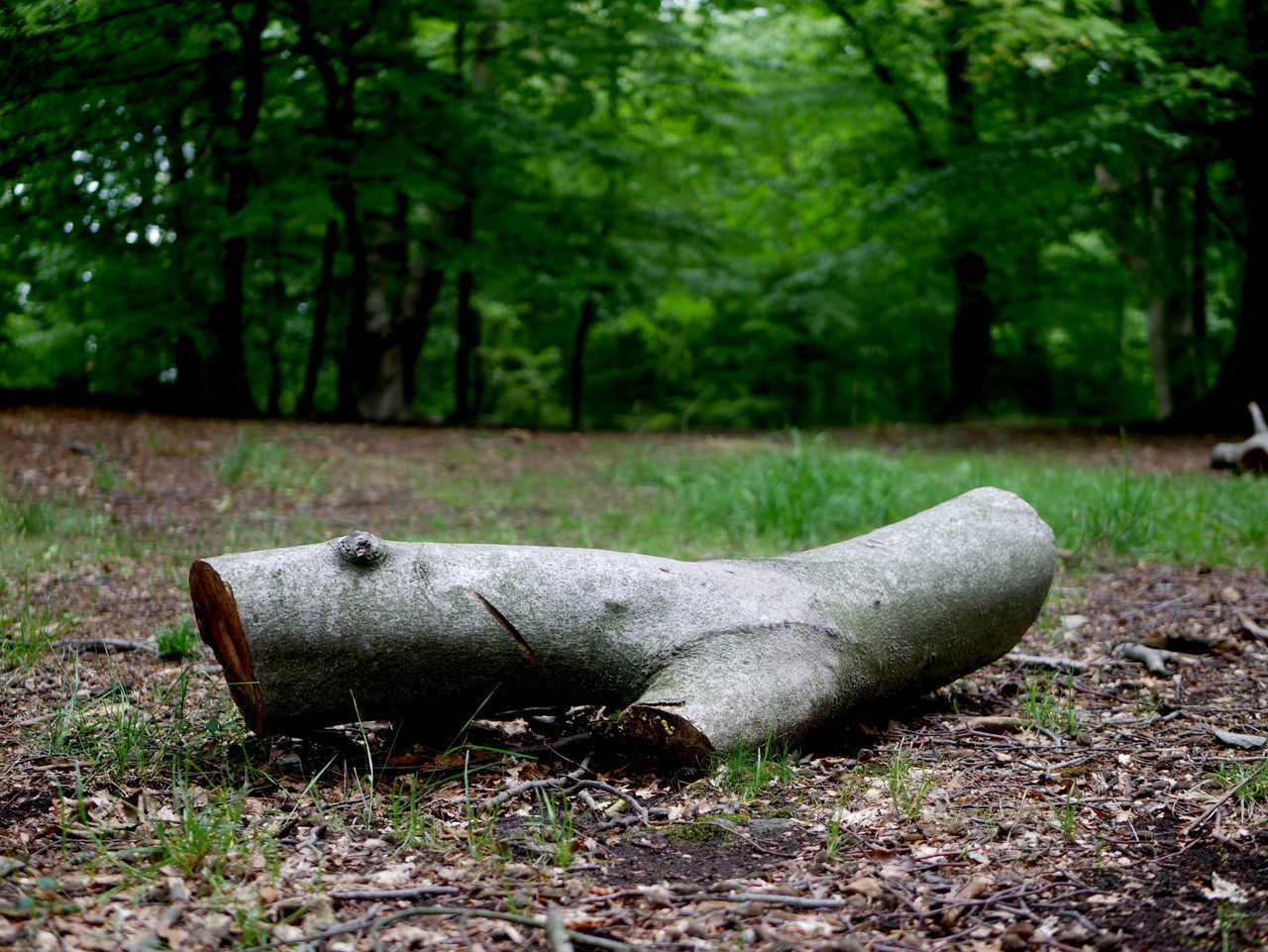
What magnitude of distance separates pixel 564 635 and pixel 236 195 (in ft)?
31.8

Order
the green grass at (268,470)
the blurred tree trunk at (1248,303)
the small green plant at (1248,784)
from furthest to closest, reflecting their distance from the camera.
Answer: the blurred tree trunk at (1248,303) < the green grass at (268,470) < the small green plant at (1248,784)

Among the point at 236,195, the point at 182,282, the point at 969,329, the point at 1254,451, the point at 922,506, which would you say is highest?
the point at 236,195

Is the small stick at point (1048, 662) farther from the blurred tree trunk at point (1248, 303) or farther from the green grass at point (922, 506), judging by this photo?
the blurred tree trunk at point (1248, 303)

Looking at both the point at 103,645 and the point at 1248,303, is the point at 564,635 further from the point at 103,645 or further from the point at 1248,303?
the point at 1248,303

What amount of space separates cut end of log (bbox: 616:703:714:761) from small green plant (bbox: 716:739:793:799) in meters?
0.06

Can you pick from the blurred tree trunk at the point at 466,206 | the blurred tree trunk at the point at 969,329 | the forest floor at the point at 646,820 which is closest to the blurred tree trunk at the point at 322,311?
the blurred tree trunk at the point at 466,206

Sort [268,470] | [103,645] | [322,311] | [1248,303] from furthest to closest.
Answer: [1248,303] < [322,311] < [268,470] < [103,645]

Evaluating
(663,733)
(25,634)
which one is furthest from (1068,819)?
(25,634)

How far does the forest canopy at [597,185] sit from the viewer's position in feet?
32.6

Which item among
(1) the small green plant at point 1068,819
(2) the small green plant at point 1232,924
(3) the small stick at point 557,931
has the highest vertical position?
(2) the small green plant at point 1232,924

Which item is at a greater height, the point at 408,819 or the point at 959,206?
the point at 959,206

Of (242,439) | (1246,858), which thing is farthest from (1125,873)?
(242,439)

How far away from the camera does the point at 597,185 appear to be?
14.5 m

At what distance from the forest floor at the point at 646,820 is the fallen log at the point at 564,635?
5.7 inches
